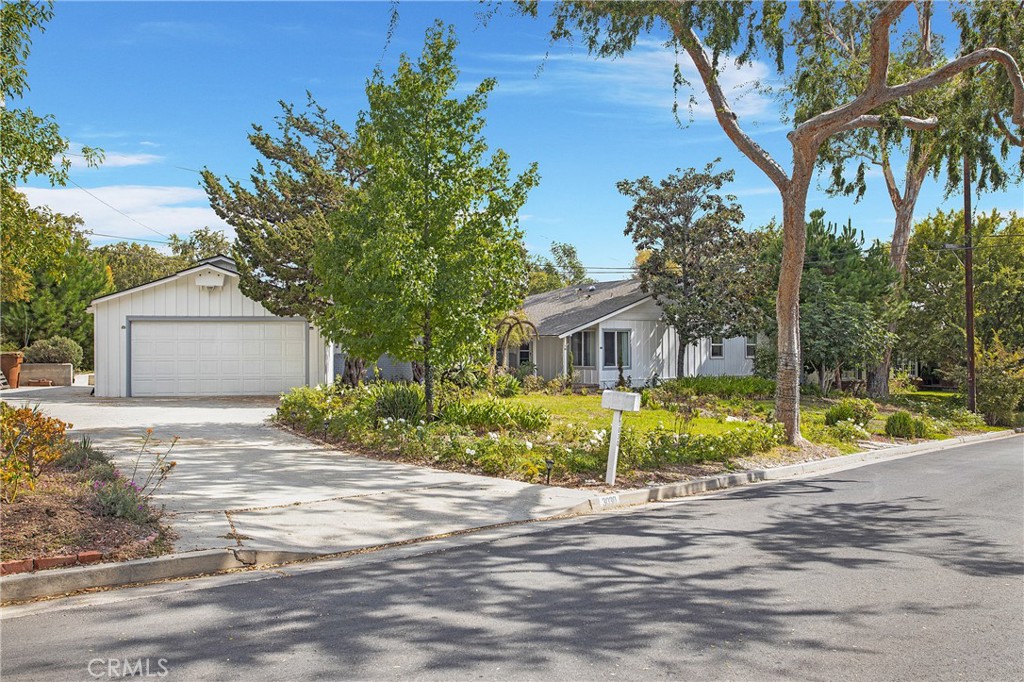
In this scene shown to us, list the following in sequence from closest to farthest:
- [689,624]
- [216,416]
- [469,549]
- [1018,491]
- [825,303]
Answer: [689,624] < [469,549] < [1018,491] < [216,416] < [825,303]

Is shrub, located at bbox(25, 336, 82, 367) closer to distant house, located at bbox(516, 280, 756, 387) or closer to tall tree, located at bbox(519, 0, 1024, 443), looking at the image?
distant house, located at bbox(516, 280, 756, 387)

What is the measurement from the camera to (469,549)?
24.0 ft

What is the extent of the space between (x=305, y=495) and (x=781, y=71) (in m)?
12.0

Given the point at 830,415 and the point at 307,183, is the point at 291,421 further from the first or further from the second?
the point at 830,415

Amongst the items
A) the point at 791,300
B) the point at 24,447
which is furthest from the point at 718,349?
the point at 24,447

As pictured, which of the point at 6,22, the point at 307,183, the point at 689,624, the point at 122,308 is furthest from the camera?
the point at 122,308

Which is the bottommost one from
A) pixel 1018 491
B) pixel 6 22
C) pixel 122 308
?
pixel 1018 491

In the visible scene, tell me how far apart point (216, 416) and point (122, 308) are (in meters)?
8.31

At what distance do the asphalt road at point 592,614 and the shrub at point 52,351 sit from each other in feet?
114

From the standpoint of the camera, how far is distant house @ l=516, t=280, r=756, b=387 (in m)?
31.5

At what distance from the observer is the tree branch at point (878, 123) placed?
590 inches

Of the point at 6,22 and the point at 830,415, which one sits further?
the point at 830,415

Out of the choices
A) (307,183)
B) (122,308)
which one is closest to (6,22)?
(307,183)

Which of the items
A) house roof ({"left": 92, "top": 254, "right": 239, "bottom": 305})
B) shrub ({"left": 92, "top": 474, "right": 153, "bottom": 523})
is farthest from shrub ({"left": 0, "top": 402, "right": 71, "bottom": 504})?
house roof ({"left": 92, "top": 254, "right": 239, "bottom": 305})
